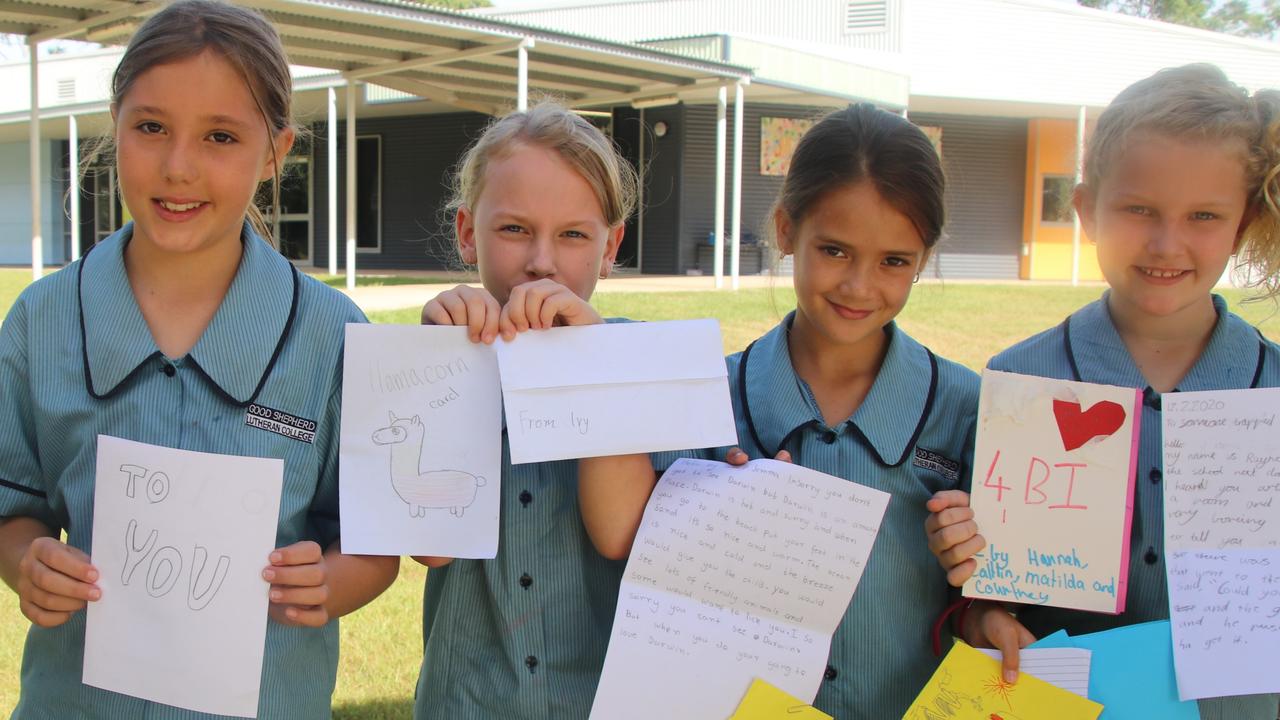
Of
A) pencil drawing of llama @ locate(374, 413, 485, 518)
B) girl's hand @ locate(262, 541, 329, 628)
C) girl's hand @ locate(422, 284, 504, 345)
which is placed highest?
girl's hand @ locate(422, 284, 504, 345)

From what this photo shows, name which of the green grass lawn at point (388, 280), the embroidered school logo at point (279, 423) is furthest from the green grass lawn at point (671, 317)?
the green grass lawn at point (388, 280)

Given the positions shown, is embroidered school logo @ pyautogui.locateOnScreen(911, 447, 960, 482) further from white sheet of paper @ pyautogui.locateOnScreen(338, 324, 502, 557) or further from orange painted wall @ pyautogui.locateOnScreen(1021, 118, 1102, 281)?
orange painted wall @ pyautogui.locateOnScreen(1021, 118, 1102, 281)

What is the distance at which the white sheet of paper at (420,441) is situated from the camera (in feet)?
5.75

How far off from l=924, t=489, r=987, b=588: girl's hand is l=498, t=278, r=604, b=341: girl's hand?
706 millimetres

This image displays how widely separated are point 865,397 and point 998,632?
0.50 metres

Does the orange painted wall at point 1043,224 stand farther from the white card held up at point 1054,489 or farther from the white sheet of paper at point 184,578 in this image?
the white sheet of paper at point 184,578

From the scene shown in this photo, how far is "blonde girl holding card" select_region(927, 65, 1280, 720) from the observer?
6.17 ft

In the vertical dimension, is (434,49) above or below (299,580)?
above

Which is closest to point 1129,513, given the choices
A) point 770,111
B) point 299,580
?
point 299,580

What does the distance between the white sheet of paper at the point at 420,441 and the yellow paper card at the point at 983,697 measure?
0.80 metres

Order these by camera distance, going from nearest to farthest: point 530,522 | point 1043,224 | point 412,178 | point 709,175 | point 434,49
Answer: point 530,522
point 434,49
point 709,175
point 412,178
point 1043,224

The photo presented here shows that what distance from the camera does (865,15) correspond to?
20.5m

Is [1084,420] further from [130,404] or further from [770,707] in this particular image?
[130,404]

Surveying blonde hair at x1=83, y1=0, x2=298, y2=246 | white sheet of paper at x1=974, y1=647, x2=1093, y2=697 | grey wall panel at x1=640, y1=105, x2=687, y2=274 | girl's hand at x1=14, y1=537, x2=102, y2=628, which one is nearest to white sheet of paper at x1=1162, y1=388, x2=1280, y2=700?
white sheet of paper at x1=974, y1=647, x2=1093, y2=697
